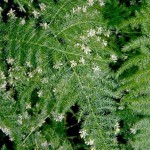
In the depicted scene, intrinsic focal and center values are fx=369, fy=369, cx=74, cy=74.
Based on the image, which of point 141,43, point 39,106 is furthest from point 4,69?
point 141,43

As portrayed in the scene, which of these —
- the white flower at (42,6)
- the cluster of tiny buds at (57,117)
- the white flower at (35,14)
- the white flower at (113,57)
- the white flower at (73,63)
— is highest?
the white flower at (42,6)

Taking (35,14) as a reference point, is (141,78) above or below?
below

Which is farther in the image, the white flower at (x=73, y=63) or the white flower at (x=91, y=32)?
the white flower at (x=91, y=32)

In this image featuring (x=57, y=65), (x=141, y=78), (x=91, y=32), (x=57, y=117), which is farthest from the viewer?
(x=57, y=117)

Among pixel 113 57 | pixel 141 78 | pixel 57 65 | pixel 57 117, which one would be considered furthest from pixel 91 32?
pixel 57 117

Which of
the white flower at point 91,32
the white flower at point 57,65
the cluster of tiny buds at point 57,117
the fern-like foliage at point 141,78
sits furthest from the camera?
the cluster of tiny buds at point 57,117

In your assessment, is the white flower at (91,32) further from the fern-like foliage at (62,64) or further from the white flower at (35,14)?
the white flower at (35,14)

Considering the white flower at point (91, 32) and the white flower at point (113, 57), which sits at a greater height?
the white flower at point (91, 32)

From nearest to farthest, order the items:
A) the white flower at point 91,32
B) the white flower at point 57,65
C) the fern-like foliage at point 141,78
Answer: the fern-like foliage at point 141,78
the white flower at point 57,65
the white flower at point 91,32

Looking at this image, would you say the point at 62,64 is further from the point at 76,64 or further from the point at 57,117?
the point at 57,117

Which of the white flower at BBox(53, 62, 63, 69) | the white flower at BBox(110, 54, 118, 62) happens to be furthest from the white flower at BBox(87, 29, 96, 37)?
the white flower at BBox(53, 62, 63, 69)

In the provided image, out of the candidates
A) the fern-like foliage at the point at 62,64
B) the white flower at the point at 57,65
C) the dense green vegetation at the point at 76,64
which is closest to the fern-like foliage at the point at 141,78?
the dense green vegetation at the point at 76,64
